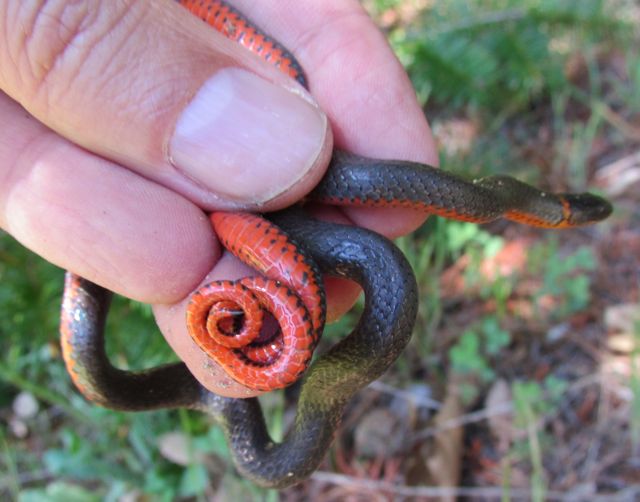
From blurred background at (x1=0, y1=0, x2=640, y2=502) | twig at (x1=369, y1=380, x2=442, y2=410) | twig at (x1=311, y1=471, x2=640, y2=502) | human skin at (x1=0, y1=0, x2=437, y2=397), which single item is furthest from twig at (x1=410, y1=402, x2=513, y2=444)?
human skin at (x1=0, y1=0, x2=437, y2=397)

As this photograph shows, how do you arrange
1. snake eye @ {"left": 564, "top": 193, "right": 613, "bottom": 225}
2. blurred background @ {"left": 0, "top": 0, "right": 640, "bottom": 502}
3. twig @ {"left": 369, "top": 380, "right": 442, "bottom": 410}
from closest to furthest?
snake eye @ {"left": 564, "top": 193, "right": 613, "bottom": 225}
blurred background @ {"left": 0, "top": 0, "right": 640, "bottom": 502}
twig @ {"left": 369, "top": 380, "right": 442, "bottom": 410}

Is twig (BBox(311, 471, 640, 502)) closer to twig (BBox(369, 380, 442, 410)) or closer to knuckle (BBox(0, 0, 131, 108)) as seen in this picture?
twig (BBox(369, 380, 442, 410))

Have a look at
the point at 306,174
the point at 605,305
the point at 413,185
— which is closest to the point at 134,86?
the point at 306,174

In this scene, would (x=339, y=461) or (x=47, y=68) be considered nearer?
(x=47, y=68)

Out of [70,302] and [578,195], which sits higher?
[578,195]

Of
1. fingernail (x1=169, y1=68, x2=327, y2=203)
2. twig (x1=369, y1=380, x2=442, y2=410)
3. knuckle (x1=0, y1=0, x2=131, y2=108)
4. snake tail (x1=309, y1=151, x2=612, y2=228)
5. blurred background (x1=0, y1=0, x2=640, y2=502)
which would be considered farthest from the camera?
twig (x1=369, y1=380, x2=442, y2=410)

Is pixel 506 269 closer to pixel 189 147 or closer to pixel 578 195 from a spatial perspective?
pixel 578 195

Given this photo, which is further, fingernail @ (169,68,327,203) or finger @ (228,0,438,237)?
finger @ (228,0,438,237)

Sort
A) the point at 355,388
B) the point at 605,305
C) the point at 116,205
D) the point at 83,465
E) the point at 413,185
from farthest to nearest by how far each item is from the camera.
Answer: the point at 605,305 < the point at 83,465 < the point at 413,185 < the point at 116,205 < the point at 355,388

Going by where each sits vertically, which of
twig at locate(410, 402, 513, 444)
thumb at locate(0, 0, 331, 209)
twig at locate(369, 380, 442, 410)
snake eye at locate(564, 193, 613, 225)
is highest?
snake eye at locate(564, 193, 613, 225)
